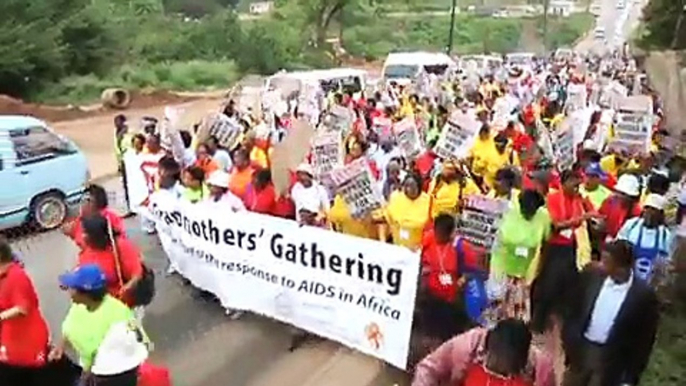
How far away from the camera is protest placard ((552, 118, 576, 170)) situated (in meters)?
11.7

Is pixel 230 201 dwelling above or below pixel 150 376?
below

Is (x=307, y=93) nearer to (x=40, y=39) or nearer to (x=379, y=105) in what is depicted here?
(x=379, y=105)

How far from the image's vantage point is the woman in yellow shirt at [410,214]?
8.65m

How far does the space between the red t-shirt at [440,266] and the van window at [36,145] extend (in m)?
8.08

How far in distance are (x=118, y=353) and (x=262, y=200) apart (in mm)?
4854

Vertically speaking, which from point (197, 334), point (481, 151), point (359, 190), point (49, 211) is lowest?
point (49, 211)

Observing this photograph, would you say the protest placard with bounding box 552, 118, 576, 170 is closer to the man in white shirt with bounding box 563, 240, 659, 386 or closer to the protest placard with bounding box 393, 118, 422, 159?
the protest placard with bounding box 393, 118, 422, 159

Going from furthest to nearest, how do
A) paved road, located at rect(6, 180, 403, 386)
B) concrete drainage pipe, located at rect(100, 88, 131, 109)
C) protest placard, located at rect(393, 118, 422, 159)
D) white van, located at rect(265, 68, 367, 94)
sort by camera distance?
concrete drainage pipe, located at rect(100, 88, 131, 109)
white van, located at rect(265, 68, 367, 94)
protest placard, located at rect(393, 118, 422, 159)
paved road, located at rect(6, 180, 403, 386)

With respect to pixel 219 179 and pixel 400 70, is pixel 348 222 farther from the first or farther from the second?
pixel 400 70

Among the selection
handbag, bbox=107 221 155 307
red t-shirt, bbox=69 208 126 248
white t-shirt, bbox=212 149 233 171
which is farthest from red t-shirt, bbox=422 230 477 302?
white t-shirt, bbox=212 149 233 171

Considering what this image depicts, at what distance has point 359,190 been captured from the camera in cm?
930

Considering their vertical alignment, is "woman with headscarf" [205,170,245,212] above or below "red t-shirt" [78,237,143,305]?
below

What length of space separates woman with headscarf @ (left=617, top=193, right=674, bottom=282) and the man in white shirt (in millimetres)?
1652

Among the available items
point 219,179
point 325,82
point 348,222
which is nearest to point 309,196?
point 348,222
